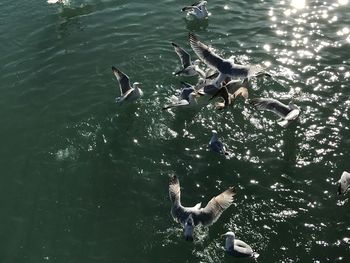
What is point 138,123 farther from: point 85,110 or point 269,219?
point 269,219

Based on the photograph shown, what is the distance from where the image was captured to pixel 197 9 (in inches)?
975

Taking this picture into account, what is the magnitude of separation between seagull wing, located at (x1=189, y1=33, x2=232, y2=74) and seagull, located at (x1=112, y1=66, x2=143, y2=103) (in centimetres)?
306

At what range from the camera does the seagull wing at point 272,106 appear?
711 inches

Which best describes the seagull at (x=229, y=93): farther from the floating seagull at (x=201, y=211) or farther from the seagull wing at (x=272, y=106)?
the floating seagull at (x=201, y=211)

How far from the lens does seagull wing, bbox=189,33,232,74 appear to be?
19406 mm

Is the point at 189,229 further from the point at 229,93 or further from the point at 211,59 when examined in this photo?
the point at 211,59

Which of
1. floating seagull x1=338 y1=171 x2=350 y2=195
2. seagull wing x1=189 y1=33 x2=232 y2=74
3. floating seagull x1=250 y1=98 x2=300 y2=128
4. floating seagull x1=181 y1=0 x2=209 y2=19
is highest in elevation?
floating seagull x1=181 y1=0 x2=209 y2=19

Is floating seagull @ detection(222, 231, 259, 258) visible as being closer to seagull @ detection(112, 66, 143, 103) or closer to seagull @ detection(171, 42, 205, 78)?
seagull @ detection(112, 66, 143, 103)

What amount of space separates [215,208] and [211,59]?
25.3ft

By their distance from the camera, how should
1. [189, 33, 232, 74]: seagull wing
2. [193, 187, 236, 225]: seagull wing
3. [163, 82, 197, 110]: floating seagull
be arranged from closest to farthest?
[193, 187, 236, 225]: seagull wing, [163, 82, 197, 110]: floating seagull, [189, 33, 232, 74]: seagull wing

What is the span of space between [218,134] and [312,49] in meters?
7.54

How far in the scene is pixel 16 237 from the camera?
15609 millimetres

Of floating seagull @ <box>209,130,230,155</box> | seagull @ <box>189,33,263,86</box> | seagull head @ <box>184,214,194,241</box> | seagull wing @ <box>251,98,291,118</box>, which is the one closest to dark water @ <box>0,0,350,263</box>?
floating seagull @ <box>209,130,230,155</box>

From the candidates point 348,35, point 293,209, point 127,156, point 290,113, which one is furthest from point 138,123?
point 348,35
